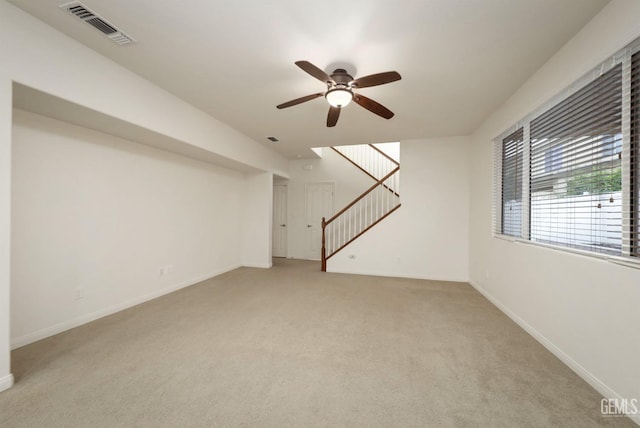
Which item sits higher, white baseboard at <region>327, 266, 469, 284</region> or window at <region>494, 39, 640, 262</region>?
window at <region>494, 39, 640, 262</region>

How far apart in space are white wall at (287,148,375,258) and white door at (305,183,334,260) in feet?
0.38

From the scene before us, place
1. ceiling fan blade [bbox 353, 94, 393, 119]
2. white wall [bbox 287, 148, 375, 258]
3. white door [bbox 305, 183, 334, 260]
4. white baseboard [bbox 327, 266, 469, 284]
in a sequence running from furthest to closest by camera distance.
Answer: white door [bbox 305, 183, 334, 260]
white wall [bbox 287, 148, 375, 258]
white baseboard [bbox 327, 266, 469, 284]
ceiling fan blade [bbox 353, 94, 393, 119]

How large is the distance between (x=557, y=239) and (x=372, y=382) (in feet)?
7.07

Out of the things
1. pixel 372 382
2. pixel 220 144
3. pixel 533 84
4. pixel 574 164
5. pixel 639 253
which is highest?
pixel 533 84

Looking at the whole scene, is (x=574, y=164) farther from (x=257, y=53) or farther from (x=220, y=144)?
(x=220, y=144)

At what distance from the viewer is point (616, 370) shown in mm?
1621

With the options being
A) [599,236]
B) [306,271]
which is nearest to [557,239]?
[599,236]

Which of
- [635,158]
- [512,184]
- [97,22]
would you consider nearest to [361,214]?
[512,184]

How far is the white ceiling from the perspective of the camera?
177cm

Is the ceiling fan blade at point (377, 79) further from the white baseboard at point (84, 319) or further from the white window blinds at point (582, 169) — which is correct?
the white baseboard at point (84, 319)

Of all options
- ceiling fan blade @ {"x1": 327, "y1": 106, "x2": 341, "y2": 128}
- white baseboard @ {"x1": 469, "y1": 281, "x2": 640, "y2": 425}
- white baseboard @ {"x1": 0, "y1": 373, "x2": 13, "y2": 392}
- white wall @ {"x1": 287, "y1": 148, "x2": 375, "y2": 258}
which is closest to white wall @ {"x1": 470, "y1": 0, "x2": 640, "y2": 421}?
white baseboard @ {"x1": 469, "y1": 281, "x2": 640, "y2": 425}

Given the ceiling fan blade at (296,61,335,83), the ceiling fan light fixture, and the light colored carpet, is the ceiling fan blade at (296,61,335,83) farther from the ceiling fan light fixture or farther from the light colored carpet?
the light colored carpet

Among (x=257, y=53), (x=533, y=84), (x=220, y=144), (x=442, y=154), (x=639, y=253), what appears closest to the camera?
(x=639, y=253)

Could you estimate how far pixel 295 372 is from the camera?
1.93m
